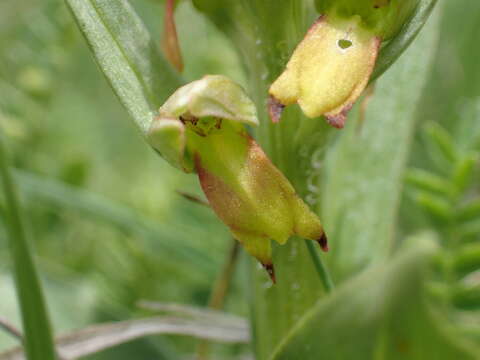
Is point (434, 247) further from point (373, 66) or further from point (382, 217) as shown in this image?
point (382, 217)

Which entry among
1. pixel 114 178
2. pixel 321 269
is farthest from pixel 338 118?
pixel 114 178

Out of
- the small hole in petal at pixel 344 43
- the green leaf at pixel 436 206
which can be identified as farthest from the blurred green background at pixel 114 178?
the small hole in petal at pixel 344 43

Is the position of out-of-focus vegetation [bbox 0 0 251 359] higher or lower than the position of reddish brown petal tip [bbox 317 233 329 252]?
lower

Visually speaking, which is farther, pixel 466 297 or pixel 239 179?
pixel 466 297

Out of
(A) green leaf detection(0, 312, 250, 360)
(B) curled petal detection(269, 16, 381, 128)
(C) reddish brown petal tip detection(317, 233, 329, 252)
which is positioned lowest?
(A) green leaf detection(0, 312, 250, 360)

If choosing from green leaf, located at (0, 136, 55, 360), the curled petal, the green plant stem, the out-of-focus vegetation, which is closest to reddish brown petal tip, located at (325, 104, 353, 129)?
the curled petal

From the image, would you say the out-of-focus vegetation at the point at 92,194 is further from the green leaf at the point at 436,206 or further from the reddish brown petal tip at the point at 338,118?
the reddish brown petal tip at the point at 338,118

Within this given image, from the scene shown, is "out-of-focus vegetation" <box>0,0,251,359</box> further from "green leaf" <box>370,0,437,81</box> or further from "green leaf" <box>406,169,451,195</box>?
"green leaf" <box>370,0,437,81</box>

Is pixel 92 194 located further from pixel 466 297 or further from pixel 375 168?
pixel 466 297
